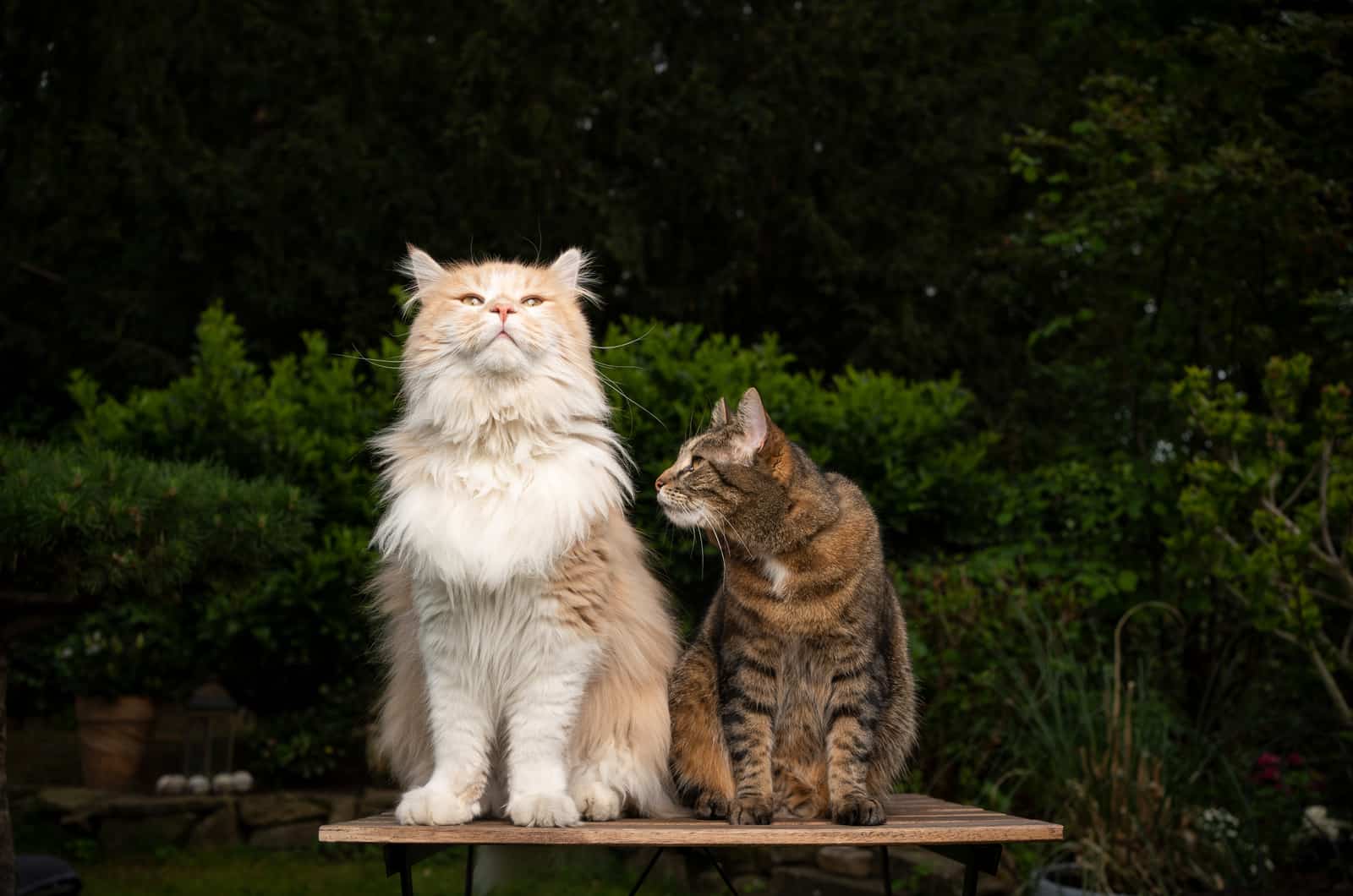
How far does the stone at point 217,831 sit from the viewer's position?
18.8 ft

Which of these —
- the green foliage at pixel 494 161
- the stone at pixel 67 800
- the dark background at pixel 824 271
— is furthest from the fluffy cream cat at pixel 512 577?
the green foliage at pixel 494 161

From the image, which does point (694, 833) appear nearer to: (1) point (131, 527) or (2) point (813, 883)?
(1) point (131, 527)

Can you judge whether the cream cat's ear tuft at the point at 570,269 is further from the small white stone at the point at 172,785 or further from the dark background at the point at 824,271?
the small white stone at the point at 172,785

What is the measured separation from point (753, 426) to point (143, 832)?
460 cm

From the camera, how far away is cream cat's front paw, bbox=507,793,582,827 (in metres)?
2.32

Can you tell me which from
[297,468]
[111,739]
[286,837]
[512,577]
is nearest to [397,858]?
[512,577]

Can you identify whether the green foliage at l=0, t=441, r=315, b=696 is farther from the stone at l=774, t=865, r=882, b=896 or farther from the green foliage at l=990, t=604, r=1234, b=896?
the green foliage at l=990, t=604, r=1234, b=896

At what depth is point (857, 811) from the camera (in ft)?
7.84

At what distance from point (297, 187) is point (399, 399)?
7302 mm

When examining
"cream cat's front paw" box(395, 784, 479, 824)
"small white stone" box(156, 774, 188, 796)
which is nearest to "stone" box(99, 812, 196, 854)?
"small white stone" box(156, 774, 188, 796)

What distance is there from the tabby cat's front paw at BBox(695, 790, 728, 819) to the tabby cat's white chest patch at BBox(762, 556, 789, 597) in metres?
0.47

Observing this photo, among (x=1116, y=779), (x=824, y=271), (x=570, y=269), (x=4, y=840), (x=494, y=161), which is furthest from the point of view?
(x=824, y=271)

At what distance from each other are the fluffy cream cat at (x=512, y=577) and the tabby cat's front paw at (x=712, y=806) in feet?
0.36

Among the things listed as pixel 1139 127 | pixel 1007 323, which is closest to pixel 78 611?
pixel 1139 127
